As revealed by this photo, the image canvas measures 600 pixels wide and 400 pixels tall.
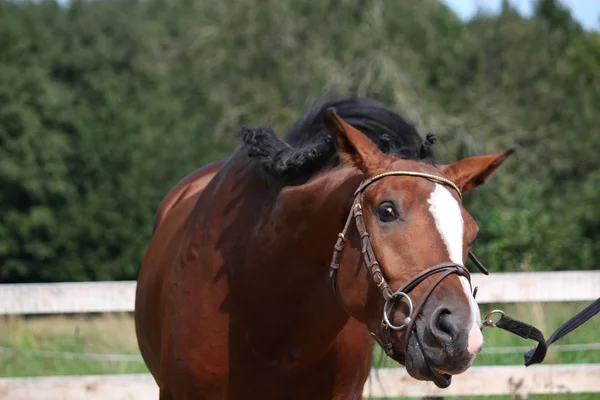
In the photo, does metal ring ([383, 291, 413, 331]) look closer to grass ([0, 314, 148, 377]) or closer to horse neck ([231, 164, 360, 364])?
horse neck ([231, 164, 360, 364])

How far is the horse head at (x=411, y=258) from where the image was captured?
97.0 inches

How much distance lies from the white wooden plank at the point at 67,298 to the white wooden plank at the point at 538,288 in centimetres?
282

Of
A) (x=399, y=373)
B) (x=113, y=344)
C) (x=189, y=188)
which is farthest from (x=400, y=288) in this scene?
(x=113, y=344)

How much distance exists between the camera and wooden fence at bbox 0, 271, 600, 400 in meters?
5.92

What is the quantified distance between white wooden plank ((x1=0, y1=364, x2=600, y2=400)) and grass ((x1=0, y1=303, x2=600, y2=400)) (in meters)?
0.20

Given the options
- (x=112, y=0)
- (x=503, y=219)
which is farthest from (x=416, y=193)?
(x=112, y=0)

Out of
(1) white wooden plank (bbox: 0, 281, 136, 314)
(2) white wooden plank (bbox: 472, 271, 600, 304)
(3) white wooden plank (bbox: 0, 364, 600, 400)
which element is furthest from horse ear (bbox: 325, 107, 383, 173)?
(1) white wooden plank (bbox: 0, 281, 136, 314)

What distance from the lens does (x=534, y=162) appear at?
24484mm

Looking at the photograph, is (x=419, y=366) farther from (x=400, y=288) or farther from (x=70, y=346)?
(x=70, y=346)

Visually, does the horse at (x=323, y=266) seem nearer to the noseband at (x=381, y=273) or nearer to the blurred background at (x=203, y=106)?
the noseband at (x=381, y=273)

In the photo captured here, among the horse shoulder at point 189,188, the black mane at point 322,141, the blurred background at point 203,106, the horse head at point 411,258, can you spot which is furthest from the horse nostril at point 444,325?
the blurred background at point 203,106

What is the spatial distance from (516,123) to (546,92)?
454 centimetres

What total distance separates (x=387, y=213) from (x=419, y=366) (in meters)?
0.50

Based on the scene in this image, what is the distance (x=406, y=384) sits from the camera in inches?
239
